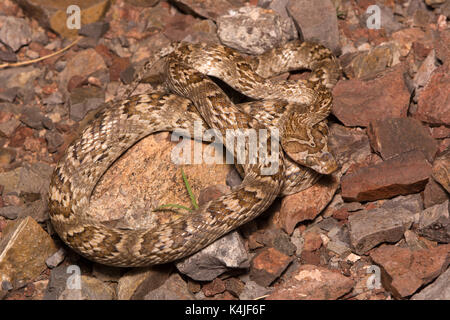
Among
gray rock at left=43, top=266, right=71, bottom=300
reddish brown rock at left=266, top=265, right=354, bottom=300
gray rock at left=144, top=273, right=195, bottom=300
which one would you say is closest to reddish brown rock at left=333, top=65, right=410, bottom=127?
reddish brown rock at left=266, top=265, right=354, bottom=300

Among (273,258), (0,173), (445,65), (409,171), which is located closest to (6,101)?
(0,173)

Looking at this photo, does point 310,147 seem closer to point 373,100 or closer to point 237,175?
point 237,175

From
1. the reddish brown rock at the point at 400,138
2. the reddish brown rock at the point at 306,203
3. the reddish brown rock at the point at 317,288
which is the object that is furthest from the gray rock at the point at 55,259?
the reddish brown rock at the point at 400,138

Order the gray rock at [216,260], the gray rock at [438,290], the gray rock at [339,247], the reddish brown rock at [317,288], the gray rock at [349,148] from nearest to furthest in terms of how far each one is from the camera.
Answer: the gray rock at [438,290] → the reddish brown rock at [317,288] → the gray rock at [216,260] → the gray rock at [339,247] → the gray rock at [349,148]

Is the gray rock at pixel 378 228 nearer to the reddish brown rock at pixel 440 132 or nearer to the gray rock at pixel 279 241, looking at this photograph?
the gray rock at pixel 279 241

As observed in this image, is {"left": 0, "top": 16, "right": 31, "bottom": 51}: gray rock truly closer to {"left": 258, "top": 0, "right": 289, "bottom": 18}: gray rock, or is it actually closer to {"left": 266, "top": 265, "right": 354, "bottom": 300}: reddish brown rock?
{"left": 258, "top": 0, "right": 289, "bottom": 18}: gray rock
